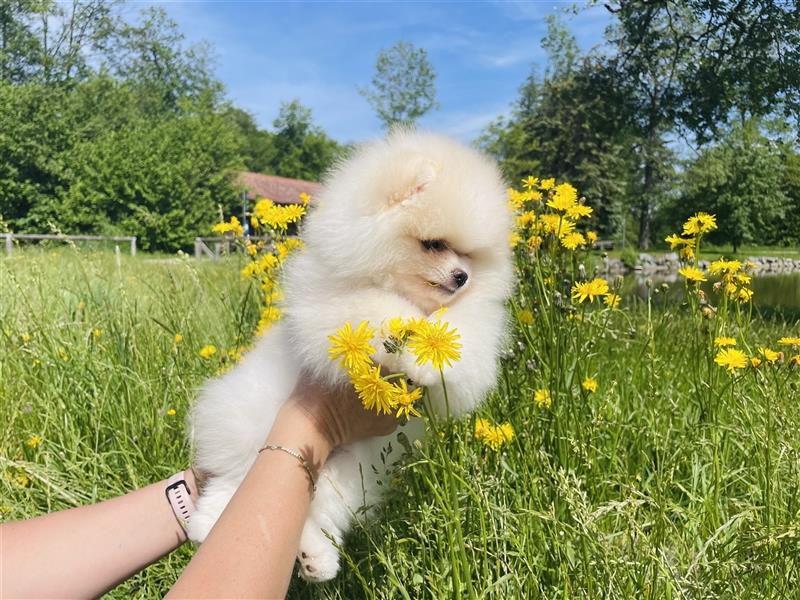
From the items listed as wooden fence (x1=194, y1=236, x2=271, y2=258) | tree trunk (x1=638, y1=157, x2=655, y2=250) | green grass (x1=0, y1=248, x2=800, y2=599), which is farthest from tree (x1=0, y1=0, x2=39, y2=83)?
tree trunk (x1=638, y1=157, x2=655, y2=250)

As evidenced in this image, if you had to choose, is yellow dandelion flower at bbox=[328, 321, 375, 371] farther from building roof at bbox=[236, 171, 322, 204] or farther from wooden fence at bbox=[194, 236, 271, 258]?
building roof at bbox=[236, 171, 322, 204]

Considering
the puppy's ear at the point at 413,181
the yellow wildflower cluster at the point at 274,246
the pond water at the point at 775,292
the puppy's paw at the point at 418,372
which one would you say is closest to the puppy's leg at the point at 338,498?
the puppy's paw at the point at 418,372

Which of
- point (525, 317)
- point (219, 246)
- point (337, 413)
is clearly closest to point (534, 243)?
point (525, 317)

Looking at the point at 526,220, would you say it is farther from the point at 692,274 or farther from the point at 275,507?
the point at 275,507

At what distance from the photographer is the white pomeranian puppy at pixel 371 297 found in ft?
5.11

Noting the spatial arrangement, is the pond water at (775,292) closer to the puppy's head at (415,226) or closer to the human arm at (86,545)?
the puppy's head at (415,226)

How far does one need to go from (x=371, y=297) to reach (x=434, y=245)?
0.28 metres

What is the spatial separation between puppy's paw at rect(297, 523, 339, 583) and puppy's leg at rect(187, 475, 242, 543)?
0.96 ft

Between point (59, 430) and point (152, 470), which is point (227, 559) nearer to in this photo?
point (152, 470)

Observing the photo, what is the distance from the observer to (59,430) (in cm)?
263

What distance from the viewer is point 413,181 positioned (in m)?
1.64

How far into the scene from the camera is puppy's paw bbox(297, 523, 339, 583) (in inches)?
60.7

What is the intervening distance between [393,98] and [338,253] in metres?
36.0

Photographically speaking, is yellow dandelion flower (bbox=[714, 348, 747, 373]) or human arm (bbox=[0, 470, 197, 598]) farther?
yellow dandelion flower (bbox=[714, 348, 747, 373])
